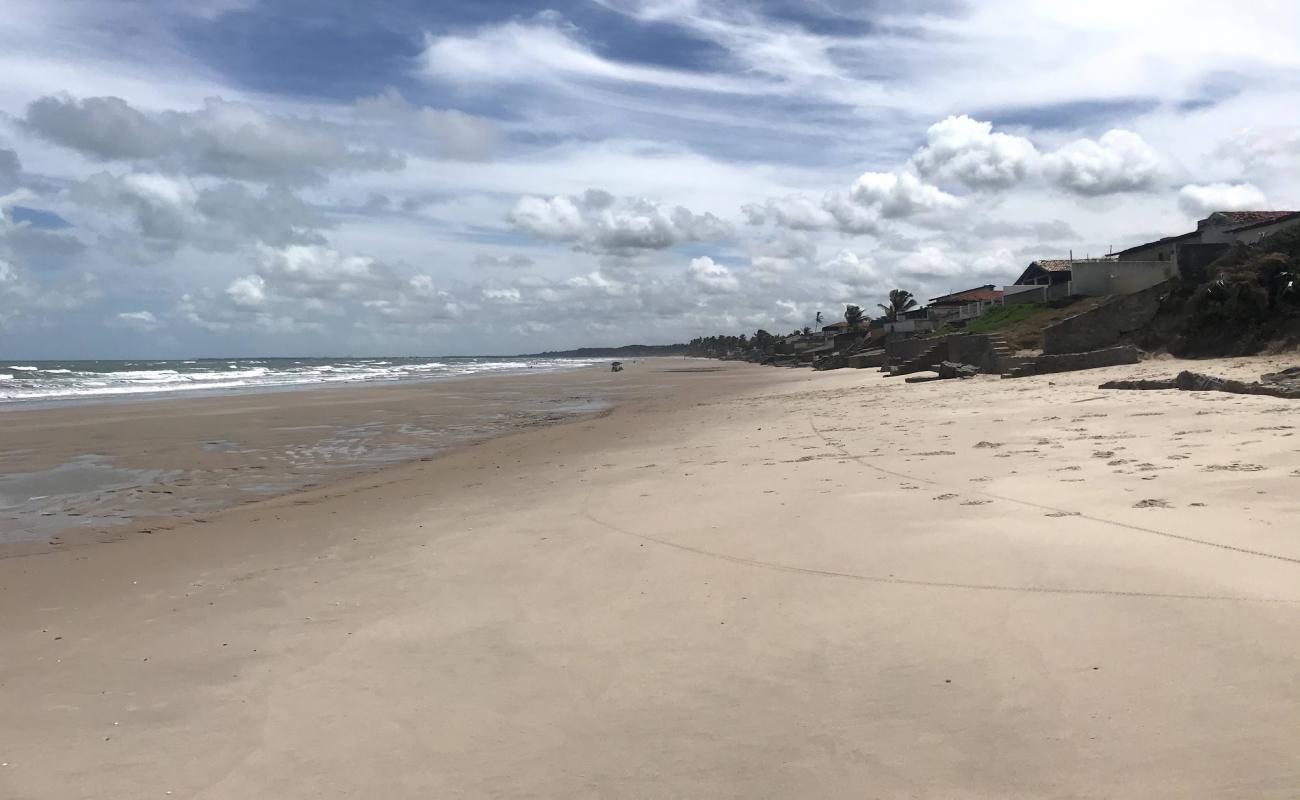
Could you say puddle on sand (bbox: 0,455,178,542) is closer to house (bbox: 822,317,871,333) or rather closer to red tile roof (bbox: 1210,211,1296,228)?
red tile roof (bbox: 1210,211,1296,228)

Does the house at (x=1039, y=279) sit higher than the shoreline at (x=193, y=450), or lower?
higher

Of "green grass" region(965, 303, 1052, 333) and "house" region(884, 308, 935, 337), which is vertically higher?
"house" region(884, 308, 935, 337)

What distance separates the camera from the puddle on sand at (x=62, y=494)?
9820mm

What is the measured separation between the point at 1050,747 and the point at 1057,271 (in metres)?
54.6

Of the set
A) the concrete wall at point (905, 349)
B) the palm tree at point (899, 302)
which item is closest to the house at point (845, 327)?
the palm tree at point (899, 302)

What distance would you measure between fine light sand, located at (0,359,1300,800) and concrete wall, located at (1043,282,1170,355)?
1523 centimetres

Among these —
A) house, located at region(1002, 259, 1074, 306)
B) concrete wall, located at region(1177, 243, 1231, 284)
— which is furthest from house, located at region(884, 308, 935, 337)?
concrete wall, located at region(1177, 243, 1231, 284)

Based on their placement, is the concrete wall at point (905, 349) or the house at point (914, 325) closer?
the concrete wall at point (905, 349)

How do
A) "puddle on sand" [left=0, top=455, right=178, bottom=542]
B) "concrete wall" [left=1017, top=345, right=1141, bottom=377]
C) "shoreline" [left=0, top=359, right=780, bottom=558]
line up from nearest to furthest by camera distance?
"puddle on sand" [left=0, top=455, right=178, bottom=542]
"shoreline" [left=0, top=359, right=780, bottom=558]
"concrete wall" [left=1017, top=345, right=1141, bottom=377]

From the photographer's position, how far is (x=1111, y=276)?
36.0m

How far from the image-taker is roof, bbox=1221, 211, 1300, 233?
117 feet

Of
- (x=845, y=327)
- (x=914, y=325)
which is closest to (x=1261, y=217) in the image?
(x=914, y=325)

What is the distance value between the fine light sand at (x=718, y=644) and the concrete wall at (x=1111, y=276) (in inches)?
1156

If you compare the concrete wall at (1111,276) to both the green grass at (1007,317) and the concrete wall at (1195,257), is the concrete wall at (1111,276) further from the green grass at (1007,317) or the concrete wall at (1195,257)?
the concrete wall at (1195,257)
